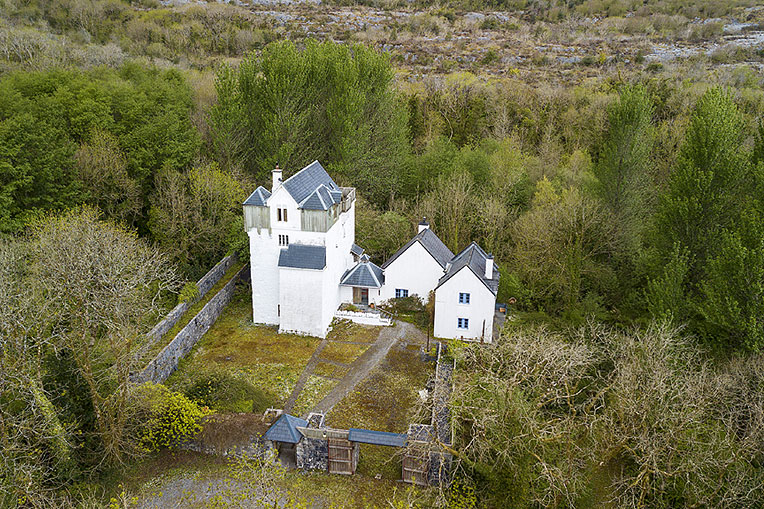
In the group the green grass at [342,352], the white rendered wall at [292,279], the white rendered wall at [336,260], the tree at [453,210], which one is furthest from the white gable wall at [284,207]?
the tree at [453,210]

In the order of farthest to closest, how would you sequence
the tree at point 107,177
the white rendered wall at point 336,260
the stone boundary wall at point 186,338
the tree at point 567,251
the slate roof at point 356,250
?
1. the tree at point 107,177
2. the slate roof at point 356,250
3. the tree at point 567,251
4. the white rendered wall at point 336,260
5. the stone boundary wall at point 186,338

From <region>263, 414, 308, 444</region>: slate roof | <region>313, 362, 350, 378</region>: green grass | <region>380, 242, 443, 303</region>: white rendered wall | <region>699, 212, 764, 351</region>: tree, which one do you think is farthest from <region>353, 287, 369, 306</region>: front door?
<region>699, 212, 764, 351</region>: tree

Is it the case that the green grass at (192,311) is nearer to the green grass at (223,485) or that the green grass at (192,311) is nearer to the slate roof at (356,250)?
the green grass at (223,485)

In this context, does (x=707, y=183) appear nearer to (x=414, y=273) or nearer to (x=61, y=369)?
(x=414, y=273)

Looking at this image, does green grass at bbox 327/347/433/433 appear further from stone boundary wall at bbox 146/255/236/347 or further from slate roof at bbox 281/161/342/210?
stone boundary wall at bbox 146/255/236/347

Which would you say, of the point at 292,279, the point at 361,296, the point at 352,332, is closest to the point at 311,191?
the point at 292,279

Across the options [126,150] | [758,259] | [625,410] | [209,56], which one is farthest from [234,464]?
[209,56]

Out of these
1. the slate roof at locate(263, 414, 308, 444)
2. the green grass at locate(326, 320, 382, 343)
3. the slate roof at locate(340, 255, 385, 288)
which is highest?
the slate roof at locate(340, 255, 385, 288)
